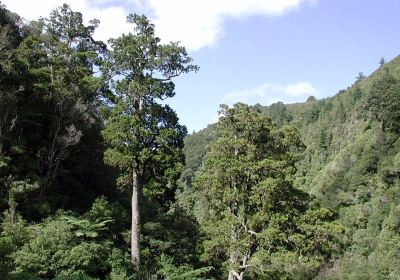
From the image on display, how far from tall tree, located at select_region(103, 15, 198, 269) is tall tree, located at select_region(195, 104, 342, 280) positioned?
1.87 m

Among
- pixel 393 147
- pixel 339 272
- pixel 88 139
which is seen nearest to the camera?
pixel 88 139

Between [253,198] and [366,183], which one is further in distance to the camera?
[366,183]

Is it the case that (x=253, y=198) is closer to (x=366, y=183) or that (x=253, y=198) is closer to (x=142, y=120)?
(x=142, y=120)

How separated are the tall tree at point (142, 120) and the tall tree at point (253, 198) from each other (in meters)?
1.87

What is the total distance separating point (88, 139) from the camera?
24453 millimetres

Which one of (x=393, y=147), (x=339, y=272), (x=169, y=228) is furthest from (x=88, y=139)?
(x=393, y=147)

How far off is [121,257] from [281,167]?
6.99m

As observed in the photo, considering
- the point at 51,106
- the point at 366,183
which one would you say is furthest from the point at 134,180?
the point at 366,183

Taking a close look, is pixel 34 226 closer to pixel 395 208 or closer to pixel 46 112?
pixel 46 112

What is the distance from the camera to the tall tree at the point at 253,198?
57.4 ft

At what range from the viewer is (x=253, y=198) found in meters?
17.9

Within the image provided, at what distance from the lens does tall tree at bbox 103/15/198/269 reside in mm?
18031

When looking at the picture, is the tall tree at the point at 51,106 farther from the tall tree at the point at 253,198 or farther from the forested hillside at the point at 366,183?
the forested hillside at the point at 366,183

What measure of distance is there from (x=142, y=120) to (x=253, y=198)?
5310 millimetres
